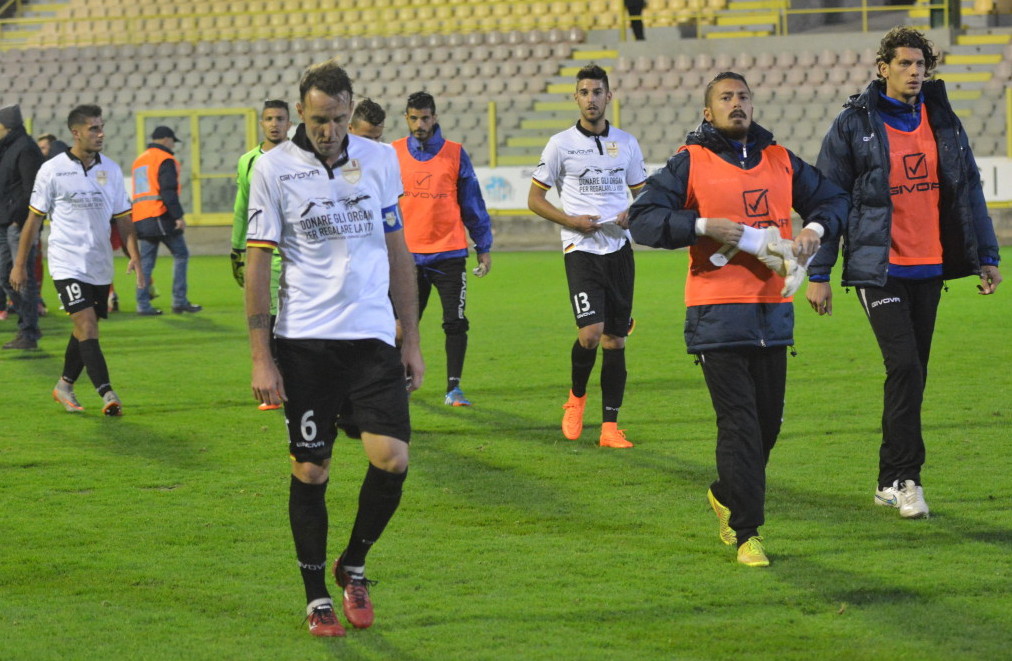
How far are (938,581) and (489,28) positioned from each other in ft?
95.4

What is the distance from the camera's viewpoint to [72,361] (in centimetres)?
983

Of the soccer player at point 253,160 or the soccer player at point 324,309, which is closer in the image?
the soccer player at point 324,309

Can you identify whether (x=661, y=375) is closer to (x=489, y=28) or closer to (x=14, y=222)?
(x=14, y=222)

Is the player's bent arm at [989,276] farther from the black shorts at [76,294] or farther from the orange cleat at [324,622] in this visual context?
the black shorts at [76,294]

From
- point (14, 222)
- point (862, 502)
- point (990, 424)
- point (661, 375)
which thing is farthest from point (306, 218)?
point (14, 222)

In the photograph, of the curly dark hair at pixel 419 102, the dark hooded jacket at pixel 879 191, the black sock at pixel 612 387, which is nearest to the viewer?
the dark hooded jacket at pixel 879 191

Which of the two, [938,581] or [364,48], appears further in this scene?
[364,48]

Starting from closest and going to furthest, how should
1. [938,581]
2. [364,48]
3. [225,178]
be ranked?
[938,581] < [225,178] < [364,48]

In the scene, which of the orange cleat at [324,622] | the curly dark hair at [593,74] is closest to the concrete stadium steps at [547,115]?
Answer: the curly dark hair at [593,74]

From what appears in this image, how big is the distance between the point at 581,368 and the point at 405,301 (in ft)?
12.1

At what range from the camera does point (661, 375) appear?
11.1 meters

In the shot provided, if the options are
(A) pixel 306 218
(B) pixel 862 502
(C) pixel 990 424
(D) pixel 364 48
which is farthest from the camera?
(D) pixel 364 48

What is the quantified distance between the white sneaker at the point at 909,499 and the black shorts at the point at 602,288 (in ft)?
7.76

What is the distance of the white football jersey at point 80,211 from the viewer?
9625 mm
